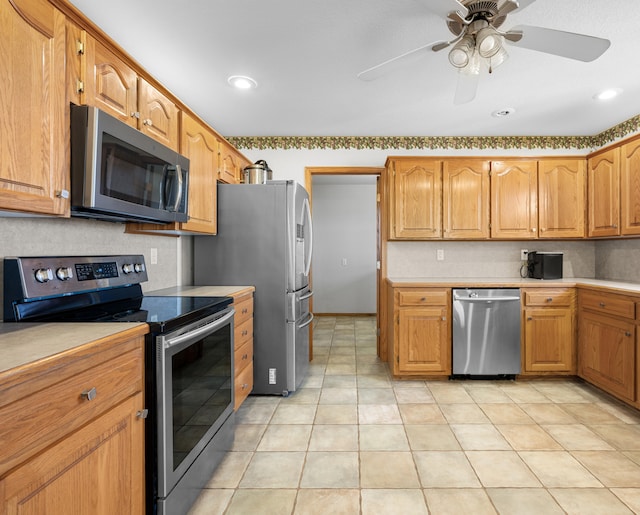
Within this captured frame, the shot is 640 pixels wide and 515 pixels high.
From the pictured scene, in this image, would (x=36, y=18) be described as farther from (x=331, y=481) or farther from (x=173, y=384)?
(x=331, y=481)

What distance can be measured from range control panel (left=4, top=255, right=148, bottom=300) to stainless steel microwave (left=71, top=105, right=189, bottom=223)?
226mm

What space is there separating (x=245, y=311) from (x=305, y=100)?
5.71ft

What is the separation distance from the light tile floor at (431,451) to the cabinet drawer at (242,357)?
377 millimetres

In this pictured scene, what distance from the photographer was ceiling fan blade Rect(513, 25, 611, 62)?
1.52m

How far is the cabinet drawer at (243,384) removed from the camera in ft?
7.55

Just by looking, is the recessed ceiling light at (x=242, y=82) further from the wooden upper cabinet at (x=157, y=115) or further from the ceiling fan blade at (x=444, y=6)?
the ceiling fan blade at (x=444, y=6)

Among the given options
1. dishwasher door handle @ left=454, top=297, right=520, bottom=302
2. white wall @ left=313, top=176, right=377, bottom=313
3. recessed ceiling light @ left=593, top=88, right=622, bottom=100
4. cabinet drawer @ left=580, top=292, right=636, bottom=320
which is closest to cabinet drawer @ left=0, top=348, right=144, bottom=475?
dishwasher door handle @ left=454, top=297, right=520, bottom=302

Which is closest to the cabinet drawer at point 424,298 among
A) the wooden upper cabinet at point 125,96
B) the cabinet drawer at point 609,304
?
the cabinet drawer at point 609,304

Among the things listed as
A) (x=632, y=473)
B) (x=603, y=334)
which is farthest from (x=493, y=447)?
A: (x=603, y=334)

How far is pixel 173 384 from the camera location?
4.59ft

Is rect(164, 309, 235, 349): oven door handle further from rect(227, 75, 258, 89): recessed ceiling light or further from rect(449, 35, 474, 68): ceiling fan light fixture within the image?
rect(449, 35, 474, 68): ceiling fan light fixture

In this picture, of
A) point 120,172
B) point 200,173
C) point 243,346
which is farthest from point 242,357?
point 120,172

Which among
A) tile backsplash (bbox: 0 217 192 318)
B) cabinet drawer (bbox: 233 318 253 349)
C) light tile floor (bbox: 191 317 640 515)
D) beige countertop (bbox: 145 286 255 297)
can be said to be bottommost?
light tile floor (bbox: 191 317 640 515)

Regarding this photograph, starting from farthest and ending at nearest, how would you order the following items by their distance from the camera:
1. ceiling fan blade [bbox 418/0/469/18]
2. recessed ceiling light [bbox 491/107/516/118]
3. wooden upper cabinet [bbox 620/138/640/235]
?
1. recessed ceiling light [bbox 491/107/516/118]
2. wooden upper cabinet [bbox 620/138/640/235]
3. ceiling fan blade [bbox 418/0/469/18]
